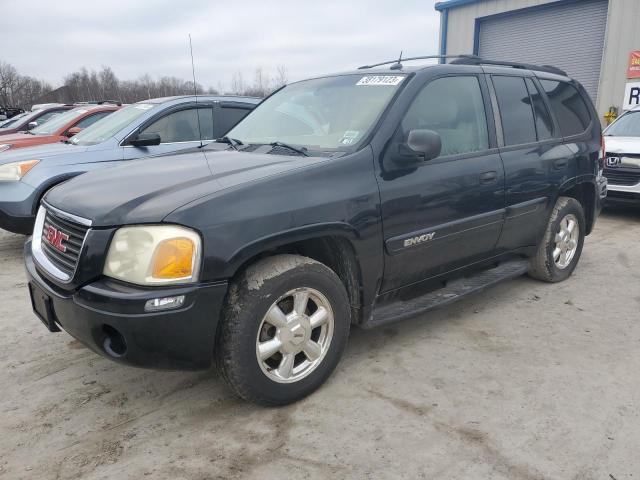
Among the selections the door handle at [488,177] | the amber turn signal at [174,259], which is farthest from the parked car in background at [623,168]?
the amber turn signal at [174,259]

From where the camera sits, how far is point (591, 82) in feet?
45.0

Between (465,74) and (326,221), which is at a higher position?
(465,74)

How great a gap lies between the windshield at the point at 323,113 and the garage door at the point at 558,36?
12.5m

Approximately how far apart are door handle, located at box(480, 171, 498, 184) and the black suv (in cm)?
1

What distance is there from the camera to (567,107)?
443 centimetres

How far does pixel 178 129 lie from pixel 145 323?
14.3 feet

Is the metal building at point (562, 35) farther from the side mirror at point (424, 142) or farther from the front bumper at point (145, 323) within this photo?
the front bumper at point (145, 323)

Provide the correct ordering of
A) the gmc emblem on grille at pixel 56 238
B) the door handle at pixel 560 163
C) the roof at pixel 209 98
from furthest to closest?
the roof at pixel 209 98
the door handle at pixel 560 163
the gmc emblem on grille at pixel 56 238

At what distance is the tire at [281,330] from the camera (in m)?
2.38

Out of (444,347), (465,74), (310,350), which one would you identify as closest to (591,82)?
(465,74)

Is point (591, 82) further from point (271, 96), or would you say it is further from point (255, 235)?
point (255, 235)

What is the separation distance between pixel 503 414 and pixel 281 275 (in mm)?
1307

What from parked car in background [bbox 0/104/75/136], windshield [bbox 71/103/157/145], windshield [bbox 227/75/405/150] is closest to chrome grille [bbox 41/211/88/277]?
windshield [bbox 227/75/405/150]

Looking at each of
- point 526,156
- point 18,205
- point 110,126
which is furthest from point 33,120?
point 526,156
